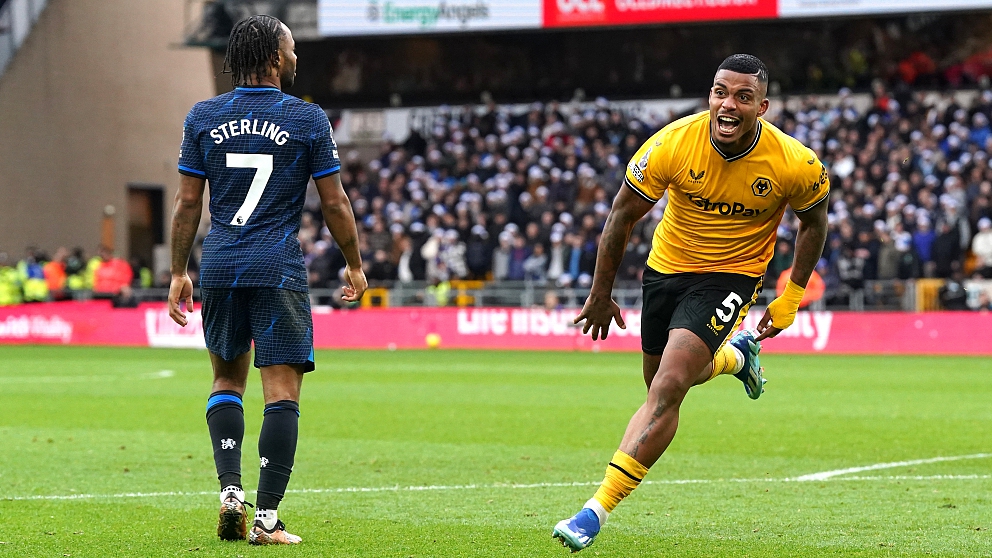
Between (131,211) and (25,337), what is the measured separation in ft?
A: 38.4

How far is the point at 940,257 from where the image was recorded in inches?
998

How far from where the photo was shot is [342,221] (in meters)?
6.25

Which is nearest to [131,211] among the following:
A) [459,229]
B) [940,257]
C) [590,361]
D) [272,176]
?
[459,229]

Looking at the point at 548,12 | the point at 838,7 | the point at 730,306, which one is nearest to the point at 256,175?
the point at 730,306

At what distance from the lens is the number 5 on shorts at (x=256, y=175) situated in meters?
6.26

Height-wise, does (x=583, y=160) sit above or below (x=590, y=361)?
above

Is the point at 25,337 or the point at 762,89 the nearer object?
the point at 762,89

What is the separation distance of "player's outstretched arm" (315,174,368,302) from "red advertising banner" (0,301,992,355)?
49.6 ft

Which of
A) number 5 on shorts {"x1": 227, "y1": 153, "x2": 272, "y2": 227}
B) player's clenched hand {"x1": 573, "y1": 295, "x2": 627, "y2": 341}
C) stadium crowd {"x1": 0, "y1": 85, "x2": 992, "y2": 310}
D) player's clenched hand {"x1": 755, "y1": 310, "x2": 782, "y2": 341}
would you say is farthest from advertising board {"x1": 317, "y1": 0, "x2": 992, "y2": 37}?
number 5 on shorts {"x1": 227, "y1": 153, "x2": 272, "y2": 227}

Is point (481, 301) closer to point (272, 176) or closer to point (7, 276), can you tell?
point (7, 276)

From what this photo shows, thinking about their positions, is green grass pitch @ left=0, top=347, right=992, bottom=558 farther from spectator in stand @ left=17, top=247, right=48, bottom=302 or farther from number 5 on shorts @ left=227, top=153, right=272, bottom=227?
spectator in stand @ left=17, top=247, right=48, bottom=302

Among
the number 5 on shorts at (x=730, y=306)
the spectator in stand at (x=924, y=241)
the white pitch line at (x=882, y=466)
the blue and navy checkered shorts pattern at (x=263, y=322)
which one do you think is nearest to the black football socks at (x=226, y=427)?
the blue and navy checkered shorts pattern at (x=263, y=322)

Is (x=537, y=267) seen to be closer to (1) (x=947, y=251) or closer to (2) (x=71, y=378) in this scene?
(1) (x=947, y=251)

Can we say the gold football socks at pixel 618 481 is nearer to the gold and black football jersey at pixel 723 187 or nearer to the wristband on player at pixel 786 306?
the gold and black football jersey at pixel 723 187
